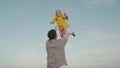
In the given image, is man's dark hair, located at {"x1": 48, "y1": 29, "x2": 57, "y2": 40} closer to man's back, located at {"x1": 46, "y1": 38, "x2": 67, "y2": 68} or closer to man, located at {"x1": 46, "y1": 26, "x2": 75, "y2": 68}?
man, located at {"x1": 46, "y1": 26, "x2": 75, "y2": 68}

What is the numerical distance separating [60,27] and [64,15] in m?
1.49

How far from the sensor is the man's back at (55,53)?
8.30 m

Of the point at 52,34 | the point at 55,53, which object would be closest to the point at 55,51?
the point at 55,53

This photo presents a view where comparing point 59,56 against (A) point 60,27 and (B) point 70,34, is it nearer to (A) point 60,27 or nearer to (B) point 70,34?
(B) point 70,34

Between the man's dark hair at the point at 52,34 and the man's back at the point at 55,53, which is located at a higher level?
the man's dark hair at the point at 52,34

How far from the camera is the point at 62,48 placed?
28.0ft

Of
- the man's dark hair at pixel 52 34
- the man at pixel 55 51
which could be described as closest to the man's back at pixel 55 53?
the man at pixel 55 51

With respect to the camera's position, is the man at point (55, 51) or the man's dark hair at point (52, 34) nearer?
the man at point (55, 51)

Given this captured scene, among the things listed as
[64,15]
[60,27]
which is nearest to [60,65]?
[60,27]

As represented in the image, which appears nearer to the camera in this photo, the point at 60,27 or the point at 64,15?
the point at 60,27

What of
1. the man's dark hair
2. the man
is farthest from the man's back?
the man's dark hair

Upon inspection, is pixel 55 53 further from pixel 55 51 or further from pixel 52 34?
pixel 52 34

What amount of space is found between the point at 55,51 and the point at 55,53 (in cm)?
8

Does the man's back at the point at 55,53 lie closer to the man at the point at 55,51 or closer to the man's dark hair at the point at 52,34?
the man at the point at 55,51
